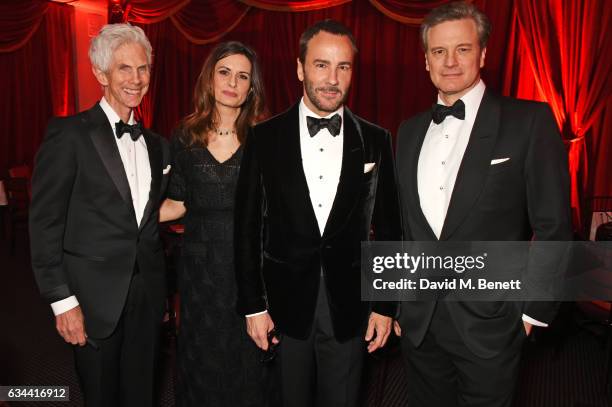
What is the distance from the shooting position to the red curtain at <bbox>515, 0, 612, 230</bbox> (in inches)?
190

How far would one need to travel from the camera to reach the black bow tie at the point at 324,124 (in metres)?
1.90

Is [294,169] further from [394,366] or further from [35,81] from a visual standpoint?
[35,81]

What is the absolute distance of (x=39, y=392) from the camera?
10.5 ft

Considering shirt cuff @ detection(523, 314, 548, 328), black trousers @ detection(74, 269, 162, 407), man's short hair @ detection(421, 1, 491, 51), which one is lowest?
black trousers @ detection(74, 269, 162, 407)

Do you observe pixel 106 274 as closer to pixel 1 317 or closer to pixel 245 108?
pixel 245 108

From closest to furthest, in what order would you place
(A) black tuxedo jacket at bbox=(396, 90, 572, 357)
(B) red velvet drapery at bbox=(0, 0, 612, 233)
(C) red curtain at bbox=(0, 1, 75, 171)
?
(A) black tuxedo jacket at bbox=(396, 90, 572, 357) → (B) red velvet drapery at bbox=(0, 0, 612, 233) → (C) red curtain at bbox=(0, 1, 75, 171)

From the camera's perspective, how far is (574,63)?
16.1ft

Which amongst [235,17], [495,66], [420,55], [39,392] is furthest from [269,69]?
[39,392]

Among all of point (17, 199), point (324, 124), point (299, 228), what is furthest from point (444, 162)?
point (17, 199)

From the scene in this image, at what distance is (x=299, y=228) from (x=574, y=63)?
4.35 m

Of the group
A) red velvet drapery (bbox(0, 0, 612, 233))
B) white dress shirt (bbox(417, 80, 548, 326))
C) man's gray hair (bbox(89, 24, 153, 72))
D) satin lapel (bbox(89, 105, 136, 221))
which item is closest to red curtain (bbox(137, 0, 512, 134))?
red velvet drapery (bbox(0, 0, 612, 233))

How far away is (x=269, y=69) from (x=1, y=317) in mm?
4545

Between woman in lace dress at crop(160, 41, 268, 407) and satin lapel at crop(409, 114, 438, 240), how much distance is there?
0.81 meters

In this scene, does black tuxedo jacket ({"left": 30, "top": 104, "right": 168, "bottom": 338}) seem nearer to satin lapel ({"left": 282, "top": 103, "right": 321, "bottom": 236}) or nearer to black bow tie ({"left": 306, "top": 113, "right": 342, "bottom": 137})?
satin lapel ({"left": 282, "top": 103, "right": 321, "bottom": 236})
